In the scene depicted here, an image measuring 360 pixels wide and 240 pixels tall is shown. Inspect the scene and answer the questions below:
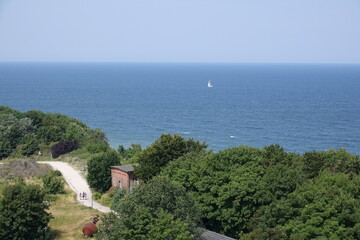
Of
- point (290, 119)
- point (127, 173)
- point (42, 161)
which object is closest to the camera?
point (127, 173)

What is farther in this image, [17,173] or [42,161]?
[42,161]

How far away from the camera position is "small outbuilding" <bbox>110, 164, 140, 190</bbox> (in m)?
40.0

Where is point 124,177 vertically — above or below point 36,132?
above

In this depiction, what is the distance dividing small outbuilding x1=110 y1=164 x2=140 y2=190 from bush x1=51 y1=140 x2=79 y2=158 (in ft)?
53.4

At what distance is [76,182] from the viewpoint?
4516 centimetres

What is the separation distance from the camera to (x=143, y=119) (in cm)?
10394

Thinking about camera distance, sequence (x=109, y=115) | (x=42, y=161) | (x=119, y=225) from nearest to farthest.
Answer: (x=119, y=225), (x=42, y=161), (x=109, y=115)

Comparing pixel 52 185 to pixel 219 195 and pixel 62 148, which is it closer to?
pixel 62 148

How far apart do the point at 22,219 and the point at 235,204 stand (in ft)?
44.1

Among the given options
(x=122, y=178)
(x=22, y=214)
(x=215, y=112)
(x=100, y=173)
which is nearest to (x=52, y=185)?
(x=100, y=173)

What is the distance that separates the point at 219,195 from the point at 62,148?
3163 cm

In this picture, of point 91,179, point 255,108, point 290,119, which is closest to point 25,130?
point 91,179

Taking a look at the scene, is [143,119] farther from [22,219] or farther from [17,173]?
[22,219]

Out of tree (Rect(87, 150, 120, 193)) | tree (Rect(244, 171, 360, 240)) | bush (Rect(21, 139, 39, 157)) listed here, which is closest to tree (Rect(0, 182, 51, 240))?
tree (Rect(87, 150, 120, 193))
